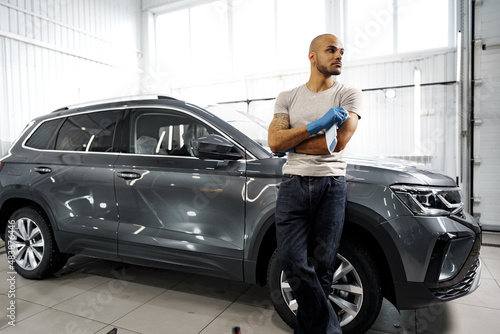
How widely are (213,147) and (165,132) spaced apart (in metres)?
0.63

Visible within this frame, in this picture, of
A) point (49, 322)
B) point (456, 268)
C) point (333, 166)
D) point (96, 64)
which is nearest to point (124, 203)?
point (49, 322)

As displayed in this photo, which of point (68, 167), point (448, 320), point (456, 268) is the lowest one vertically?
point (448, 320)

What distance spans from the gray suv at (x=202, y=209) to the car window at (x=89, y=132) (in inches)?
0.4

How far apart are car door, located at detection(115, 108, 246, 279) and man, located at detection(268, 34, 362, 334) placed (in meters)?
0.50

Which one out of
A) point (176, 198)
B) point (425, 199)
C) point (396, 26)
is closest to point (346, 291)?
point (425, 199)

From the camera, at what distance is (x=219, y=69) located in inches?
304

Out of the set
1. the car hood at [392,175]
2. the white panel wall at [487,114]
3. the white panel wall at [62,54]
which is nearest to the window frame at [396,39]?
the white panel wall at [487,114]

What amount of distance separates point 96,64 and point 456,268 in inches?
303

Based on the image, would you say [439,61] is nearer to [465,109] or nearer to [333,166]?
[465,109]

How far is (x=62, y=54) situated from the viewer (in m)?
6.67

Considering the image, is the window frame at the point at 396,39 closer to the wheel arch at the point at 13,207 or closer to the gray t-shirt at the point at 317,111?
the gray t-shirt at the point at 317,111

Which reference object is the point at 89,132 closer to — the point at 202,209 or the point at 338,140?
the point at 202,209

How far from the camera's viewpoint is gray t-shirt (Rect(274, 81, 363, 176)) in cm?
170

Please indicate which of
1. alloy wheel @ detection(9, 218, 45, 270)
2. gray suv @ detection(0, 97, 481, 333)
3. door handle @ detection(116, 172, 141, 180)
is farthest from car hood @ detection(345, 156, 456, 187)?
alloy wheel @ detection(9, 218, 45, 270)
